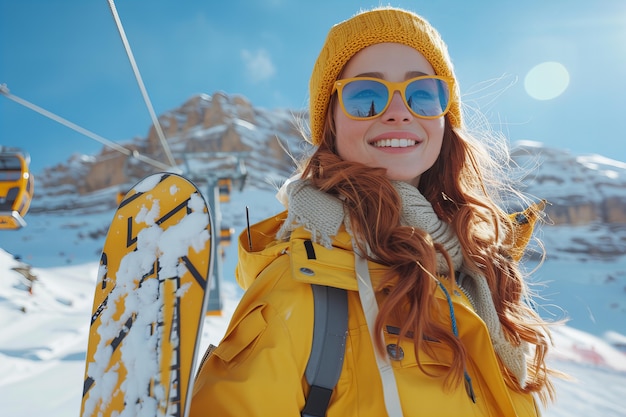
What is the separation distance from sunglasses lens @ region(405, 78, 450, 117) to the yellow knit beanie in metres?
0.08

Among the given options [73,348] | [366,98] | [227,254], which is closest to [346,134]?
[366,98]

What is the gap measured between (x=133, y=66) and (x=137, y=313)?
384 centimetres

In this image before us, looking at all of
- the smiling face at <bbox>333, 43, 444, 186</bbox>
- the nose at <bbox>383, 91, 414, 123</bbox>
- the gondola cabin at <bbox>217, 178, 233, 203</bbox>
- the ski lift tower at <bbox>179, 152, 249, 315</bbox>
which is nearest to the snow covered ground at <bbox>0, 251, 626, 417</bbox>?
the ski lift tower at <bbox>179, 152, 249, 315</bbox>

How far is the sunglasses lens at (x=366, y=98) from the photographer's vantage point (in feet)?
4.10

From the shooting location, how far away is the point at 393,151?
126cm

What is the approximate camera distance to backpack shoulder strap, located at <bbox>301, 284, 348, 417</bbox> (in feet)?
2.82

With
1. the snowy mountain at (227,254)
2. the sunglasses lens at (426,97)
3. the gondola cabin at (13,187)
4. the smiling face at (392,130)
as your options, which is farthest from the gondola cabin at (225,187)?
the sunglasses lens at (426,97)

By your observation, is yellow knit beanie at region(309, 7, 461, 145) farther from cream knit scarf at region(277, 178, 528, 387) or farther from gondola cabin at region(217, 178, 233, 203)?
gondola cabin at region(217, 178, 233, 203)

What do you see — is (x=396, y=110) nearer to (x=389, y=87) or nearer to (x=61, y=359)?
(x=389, y=87)

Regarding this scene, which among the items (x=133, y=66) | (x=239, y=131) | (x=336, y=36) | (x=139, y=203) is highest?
(x=239, y=131)

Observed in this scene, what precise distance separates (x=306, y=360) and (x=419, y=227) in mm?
526

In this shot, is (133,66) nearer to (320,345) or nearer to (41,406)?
(41,406)

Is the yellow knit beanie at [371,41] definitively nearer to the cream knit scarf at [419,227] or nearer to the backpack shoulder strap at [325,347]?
the cream knit scarf at [419,227]

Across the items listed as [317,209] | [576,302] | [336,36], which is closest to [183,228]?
[317,209]
